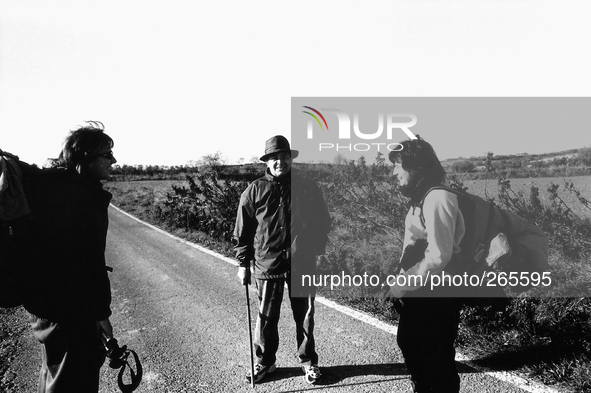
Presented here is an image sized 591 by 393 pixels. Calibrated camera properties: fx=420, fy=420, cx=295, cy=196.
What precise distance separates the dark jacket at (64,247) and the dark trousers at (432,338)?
1.88 meters

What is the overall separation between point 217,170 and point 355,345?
8.96 metres

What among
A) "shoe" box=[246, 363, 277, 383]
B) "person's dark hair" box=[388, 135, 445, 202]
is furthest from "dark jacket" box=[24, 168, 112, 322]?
"person's dark hair" box=[388, 135, 445, 202]

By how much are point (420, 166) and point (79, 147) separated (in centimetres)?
204

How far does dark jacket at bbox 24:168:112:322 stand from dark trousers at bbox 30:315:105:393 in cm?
7

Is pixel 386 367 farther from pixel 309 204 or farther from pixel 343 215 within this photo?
pixel 343 215

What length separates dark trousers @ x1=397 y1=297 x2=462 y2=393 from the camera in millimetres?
2656

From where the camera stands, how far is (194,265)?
8.00 m

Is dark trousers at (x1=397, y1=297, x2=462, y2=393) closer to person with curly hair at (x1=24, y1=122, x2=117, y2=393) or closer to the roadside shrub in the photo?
person with curly hair at (x1=24, y1=122, x2=117, y2=393)

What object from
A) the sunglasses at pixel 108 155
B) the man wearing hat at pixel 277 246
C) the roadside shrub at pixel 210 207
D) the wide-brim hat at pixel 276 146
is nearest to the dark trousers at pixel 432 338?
the man wearing hat at pixel 277 246

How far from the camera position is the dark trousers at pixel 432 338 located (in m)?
2.66

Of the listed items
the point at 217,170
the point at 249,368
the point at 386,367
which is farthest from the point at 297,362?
the point at 217,170

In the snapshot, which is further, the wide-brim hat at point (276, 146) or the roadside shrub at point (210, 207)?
the roadside shrub at point (210, 207)

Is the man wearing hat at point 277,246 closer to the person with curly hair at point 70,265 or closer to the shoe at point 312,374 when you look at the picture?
the shoe at point 312,374

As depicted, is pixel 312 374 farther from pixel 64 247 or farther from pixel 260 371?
pixel 64 247
